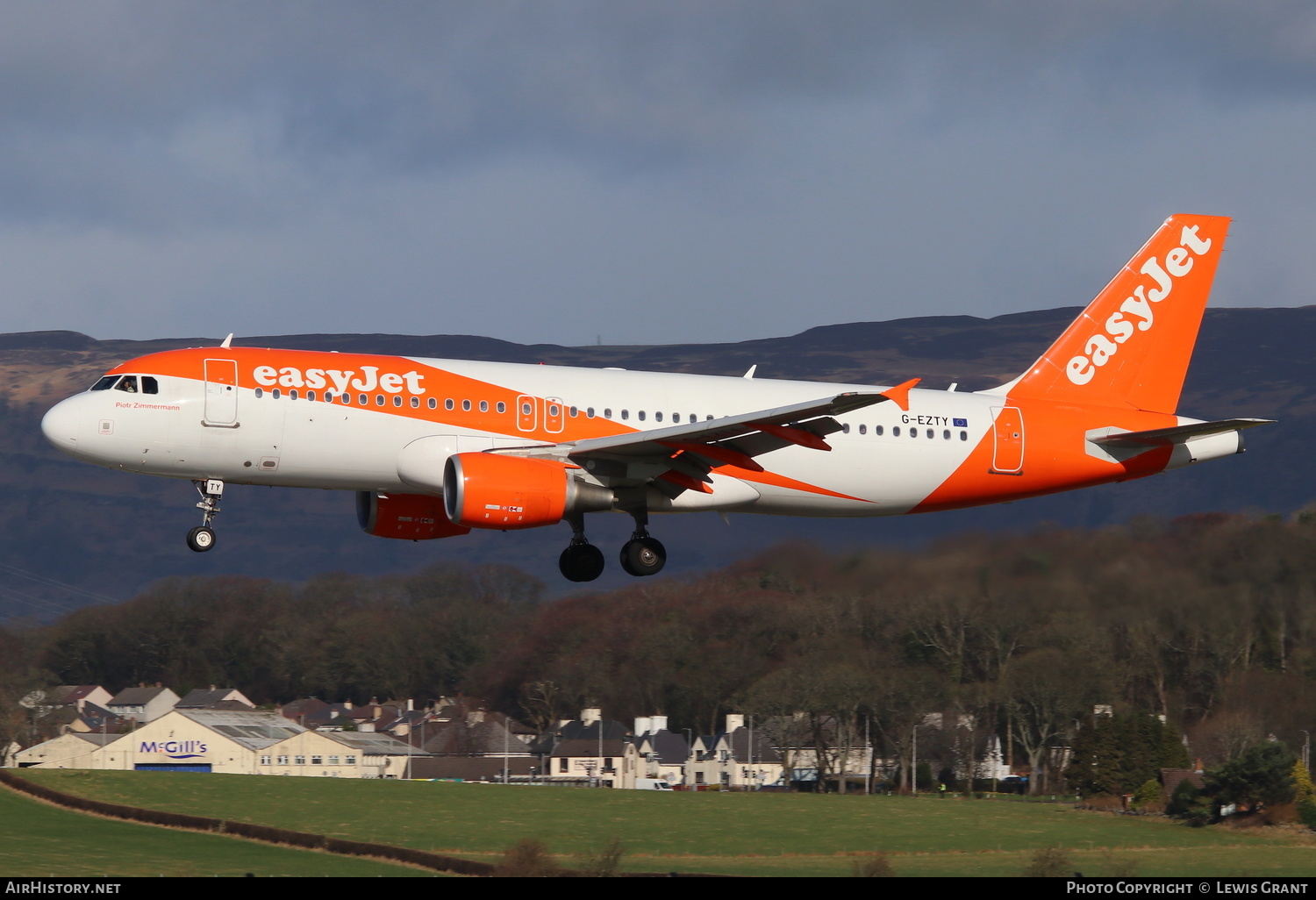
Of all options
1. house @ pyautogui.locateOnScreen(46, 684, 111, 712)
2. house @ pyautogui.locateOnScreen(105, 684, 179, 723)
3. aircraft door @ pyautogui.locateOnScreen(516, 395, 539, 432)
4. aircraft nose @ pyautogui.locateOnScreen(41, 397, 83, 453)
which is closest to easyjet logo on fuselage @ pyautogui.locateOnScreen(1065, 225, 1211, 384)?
aircraft door @ pyautogui.locateOnScreen(516, 395, 539, 432)

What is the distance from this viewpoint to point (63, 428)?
28.7 m

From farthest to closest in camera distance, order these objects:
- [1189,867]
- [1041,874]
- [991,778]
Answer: [991,778] → [1189,867] → [1041,874]

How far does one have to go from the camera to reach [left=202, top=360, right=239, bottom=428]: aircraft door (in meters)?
29.0

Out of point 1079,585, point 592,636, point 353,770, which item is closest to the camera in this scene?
point 1079,585

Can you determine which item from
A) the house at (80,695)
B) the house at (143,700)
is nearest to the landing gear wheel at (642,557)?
the house at (80,695)

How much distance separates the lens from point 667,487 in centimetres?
3100

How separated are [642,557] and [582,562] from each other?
5.15ft

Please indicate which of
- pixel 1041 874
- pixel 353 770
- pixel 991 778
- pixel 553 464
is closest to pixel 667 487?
pixel 553 464

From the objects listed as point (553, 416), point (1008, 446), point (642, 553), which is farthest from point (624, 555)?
point (1008, 446)

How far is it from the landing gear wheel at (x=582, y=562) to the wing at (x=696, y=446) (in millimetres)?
2599

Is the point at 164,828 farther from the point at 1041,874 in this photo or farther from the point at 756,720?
the point at 1041,874

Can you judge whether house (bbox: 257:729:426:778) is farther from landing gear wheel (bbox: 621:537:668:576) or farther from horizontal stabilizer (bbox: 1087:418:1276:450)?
horizontal stabilizer (bbox: 1087:418:1276:450)

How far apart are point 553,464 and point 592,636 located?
7345cm

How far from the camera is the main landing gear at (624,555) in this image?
104 feet
